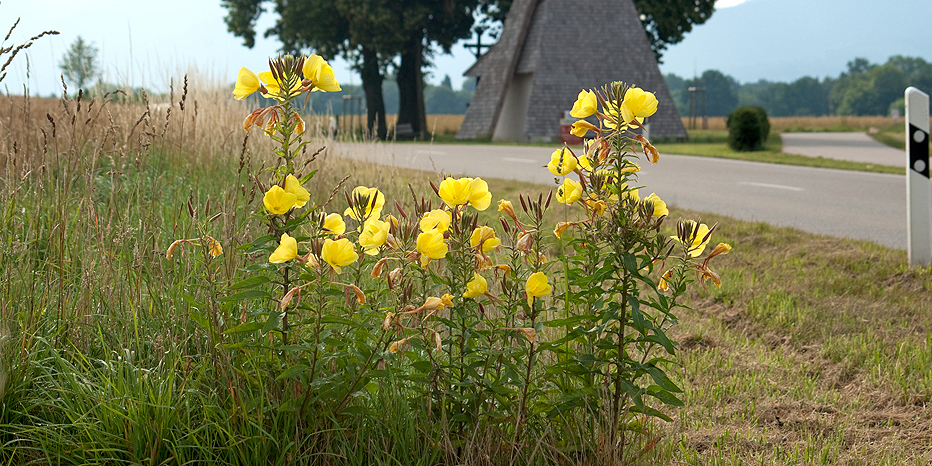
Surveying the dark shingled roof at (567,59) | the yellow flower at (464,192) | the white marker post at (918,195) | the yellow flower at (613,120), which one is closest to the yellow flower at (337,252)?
the yellow flower at (464,192)

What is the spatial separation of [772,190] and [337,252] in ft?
31.7

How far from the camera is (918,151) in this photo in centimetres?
534

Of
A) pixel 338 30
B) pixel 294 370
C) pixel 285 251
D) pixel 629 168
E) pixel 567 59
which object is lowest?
pixel 294 370

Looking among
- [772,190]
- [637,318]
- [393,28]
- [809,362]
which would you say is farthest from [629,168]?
[393,28]

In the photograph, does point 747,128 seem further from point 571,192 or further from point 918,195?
point 571,192

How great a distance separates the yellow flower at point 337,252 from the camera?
1.79 metres

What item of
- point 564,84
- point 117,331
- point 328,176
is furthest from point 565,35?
point 117,331

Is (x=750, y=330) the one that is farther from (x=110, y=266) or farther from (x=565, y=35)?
(x=565, y=35)

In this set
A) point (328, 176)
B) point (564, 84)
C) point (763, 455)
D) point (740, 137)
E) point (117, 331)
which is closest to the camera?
point (763, 455)

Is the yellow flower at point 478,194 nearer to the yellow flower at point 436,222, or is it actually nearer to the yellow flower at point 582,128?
the yellow flower at point 436,222

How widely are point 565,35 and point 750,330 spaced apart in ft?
83.5

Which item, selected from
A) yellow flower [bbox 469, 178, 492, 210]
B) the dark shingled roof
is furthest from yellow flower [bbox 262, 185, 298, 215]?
the dark shingled roof

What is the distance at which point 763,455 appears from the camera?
2.57 m

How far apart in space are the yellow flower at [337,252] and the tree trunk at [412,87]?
109 feet
